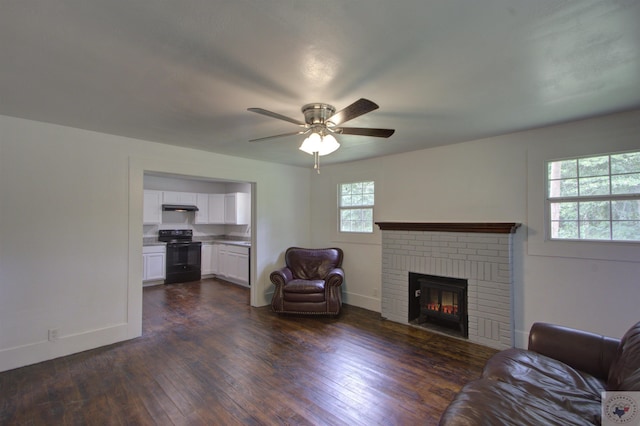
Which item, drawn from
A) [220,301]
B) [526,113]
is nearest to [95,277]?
[220,301]

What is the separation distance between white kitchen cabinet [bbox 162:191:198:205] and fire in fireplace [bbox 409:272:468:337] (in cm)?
543

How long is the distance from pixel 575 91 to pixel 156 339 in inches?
192

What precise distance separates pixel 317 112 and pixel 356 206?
276 cm

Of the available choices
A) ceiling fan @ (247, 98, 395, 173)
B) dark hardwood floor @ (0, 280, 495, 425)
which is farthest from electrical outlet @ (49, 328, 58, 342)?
ceiling fan @ (247, 98, 395, 173)

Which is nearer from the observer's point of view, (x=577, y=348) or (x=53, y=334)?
(x=577, y=348)

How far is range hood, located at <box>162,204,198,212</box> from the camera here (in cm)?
658

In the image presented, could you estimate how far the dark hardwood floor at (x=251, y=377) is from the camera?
218 cm

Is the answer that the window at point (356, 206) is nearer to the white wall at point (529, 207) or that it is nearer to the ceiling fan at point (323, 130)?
the white wall at point (529, 207)

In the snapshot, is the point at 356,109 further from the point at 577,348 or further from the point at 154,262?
the point at 154,262

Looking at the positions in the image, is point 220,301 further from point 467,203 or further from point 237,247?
→ point 467,203

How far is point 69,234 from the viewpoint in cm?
315

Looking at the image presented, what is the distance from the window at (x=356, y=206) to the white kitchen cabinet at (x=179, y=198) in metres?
3.90

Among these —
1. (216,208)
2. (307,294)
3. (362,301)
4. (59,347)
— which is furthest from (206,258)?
(362,301)

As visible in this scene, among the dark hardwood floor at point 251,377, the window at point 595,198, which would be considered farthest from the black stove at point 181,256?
the window at point 595,198
